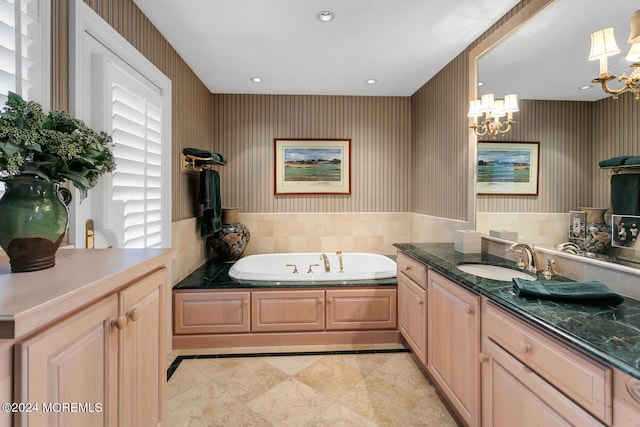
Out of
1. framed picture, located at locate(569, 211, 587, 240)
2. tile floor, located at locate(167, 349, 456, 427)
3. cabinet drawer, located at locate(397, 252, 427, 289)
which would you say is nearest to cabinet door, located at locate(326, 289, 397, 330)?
tile floor, located at locate(167, 349, 456, 427)

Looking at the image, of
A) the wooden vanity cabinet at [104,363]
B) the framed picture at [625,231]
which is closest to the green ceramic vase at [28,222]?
the wooden vanity cabinet at [104,363]

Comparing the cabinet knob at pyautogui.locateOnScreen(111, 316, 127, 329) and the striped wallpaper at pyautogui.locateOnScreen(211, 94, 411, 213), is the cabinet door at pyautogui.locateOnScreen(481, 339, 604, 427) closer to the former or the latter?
the cabinet knob at pyautogui.locateOnScreen(111, 316, 127, 329)

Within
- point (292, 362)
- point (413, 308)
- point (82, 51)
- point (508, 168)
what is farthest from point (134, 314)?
point (508, 168)

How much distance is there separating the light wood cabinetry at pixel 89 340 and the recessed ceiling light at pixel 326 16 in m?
1.87

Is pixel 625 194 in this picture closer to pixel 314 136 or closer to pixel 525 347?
pixel 525 347

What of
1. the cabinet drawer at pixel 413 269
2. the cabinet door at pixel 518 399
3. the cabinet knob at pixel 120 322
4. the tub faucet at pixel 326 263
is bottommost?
the cabinet door at pixel 518 399

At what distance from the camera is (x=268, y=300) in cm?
277

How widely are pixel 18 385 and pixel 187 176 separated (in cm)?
261

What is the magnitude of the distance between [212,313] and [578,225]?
264cm

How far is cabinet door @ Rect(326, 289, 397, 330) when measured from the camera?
2814 millimetres

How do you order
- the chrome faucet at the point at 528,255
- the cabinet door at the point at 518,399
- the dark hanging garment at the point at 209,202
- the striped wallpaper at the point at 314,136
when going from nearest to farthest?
the cabinet door at the point at 518,399
the chrome faucet at the point at 528,255
the dark hanging garment at the point at 209,202
the striped wallpaper at the point at 314,136

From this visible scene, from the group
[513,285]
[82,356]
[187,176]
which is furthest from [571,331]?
[187,176]

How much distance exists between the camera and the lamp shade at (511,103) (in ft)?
6.67

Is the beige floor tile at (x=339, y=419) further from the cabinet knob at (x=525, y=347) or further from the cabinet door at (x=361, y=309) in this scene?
the cabinet knob at (x=525, y=347)
